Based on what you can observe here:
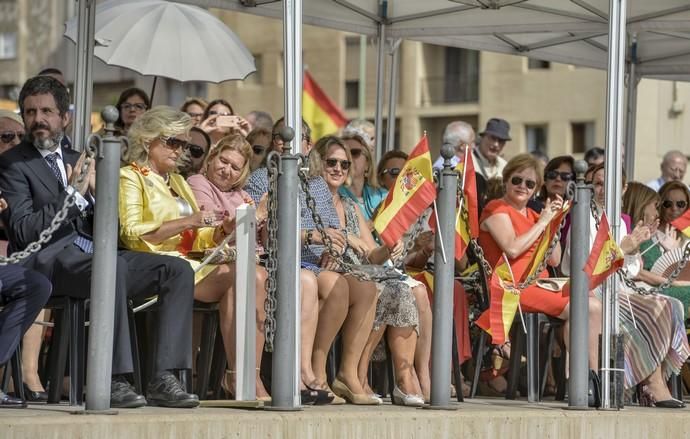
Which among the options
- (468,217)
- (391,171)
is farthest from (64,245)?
(391,171)

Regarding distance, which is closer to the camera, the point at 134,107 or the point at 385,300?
the point at 385,300

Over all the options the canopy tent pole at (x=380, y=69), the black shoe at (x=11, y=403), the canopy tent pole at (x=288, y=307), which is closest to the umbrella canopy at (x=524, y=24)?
the canopy tent pole at (x=380, y=69)

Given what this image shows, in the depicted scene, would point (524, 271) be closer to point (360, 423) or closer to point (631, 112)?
point (360, 423)

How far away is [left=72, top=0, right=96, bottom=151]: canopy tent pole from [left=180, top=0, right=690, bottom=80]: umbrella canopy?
1.14m

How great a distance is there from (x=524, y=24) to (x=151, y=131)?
4.33 meters

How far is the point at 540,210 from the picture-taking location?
13.3 metres

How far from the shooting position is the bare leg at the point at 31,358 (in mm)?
10336

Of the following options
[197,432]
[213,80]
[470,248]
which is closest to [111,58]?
[213,80]

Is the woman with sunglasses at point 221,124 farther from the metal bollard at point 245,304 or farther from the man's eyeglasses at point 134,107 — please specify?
the metal bollard at point 245,304

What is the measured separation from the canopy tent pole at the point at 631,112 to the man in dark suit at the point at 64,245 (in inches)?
266

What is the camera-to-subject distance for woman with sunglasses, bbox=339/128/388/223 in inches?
487

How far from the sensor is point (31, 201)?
9.37m

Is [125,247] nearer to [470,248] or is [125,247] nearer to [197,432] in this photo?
[197,432]

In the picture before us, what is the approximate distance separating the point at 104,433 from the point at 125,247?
2099 mm
